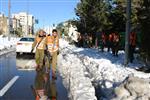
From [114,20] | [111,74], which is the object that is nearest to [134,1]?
[114,20]

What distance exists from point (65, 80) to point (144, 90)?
686 centimetres

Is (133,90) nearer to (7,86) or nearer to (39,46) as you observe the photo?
(39,46)

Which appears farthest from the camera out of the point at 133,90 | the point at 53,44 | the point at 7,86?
the point at 7,86

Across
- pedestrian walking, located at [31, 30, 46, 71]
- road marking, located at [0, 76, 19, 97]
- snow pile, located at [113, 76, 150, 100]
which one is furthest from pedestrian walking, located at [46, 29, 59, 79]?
snow pile, located at [113, 76, 150, 100]

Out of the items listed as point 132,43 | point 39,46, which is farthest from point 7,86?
point 132,43

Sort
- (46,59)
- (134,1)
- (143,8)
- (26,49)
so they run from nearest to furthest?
(46,59)
(143,8)
(26,49)
(134,1)

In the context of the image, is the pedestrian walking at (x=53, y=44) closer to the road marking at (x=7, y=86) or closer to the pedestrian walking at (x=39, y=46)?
the pedestrian walking at (x=39, y=46)

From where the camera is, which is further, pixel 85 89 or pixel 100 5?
pixel 100 5

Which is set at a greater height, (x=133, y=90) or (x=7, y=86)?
(x=133, y=90)

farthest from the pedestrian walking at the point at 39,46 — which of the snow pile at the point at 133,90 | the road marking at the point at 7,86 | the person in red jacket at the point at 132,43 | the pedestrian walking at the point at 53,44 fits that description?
the person in red jacket at the point at 132,43

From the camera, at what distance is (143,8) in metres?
17.7

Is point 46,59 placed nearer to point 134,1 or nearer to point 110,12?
point 134,1

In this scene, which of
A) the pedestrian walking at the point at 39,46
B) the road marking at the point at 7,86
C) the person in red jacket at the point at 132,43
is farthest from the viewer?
the person in red jacket at the point at 132,43

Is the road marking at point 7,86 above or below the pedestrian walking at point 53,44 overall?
below
